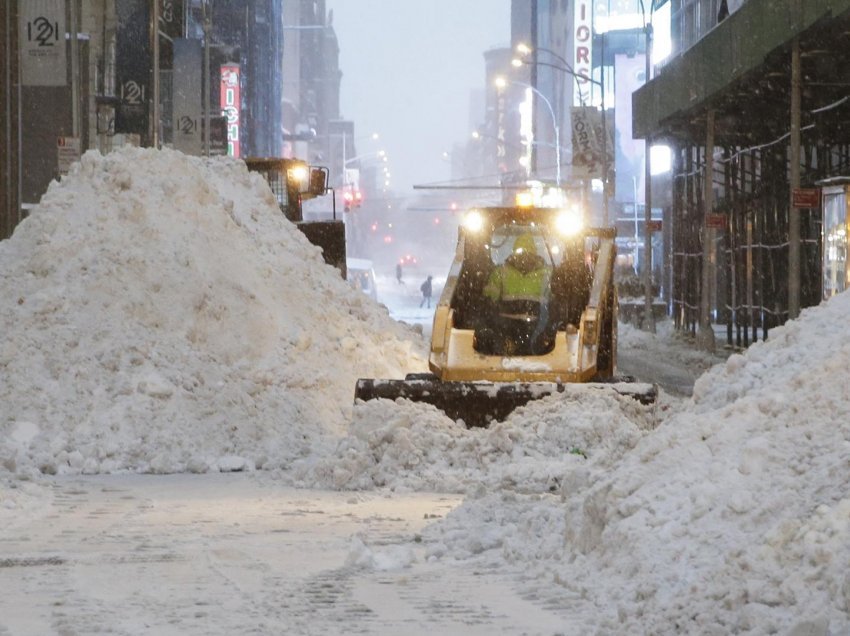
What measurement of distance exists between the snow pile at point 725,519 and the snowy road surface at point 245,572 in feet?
1.41

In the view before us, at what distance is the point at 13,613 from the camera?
8.36m

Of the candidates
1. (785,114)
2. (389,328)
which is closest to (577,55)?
(785,114)

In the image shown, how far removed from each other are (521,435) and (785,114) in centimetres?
2415

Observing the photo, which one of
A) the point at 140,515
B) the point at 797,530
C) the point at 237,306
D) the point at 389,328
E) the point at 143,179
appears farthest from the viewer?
the point at 389,328

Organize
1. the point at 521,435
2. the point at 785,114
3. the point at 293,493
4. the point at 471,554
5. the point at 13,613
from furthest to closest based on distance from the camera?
the point at 785,114
the point at 521,435
the point at 293,493
the point at 471,554
the point at 13,613

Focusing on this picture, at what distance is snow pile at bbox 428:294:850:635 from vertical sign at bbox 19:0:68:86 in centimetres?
2497

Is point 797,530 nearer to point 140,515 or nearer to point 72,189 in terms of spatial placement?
point 140,515

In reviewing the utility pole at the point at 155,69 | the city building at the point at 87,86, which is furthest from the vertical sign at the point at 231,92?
the utility pole at the point at 155,69

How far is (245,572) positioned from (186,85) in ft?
157

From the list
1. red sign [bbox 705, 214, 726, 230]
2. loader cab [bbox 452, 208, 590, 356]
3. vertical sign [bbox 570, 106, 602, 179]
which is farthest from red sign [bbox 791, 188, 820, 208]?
vertical sign [bbox 570, 106, 602, 179]

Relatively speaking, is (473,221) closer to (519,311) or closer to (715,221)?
(519,311)

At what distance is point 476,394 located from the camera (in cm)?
1642

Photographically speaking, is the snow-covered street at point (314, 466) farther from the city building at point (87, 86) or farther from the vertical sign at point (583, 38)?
the vertical sign at point (583, 38)

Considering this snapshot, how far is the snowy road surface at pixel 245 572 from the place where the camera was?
815 cm
